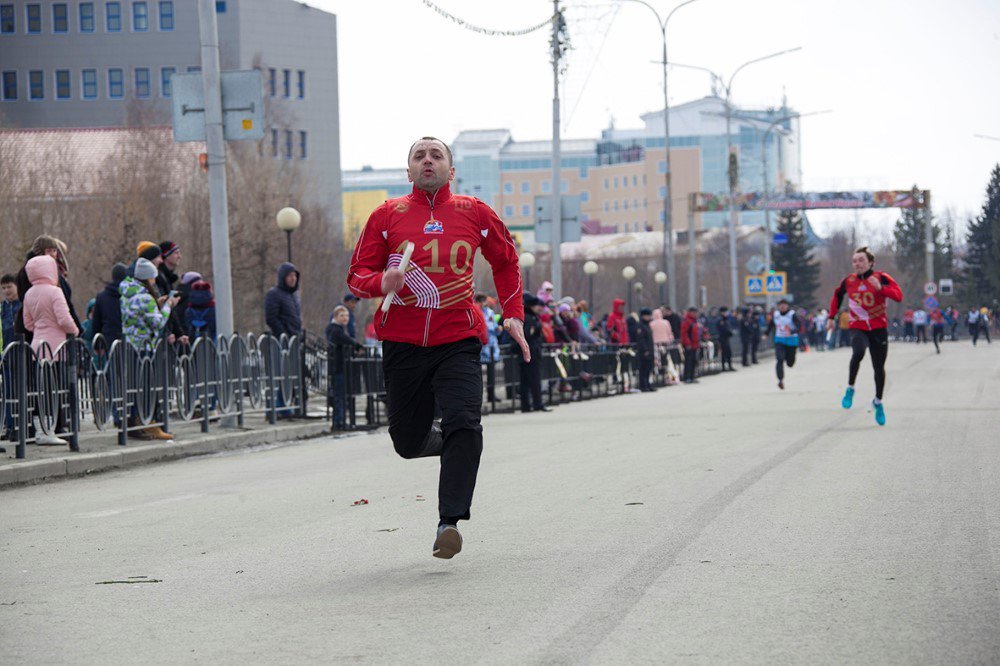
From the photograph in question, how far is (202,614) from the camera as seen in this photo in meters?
5.64

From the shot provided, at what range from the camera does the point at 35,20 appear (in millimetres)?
76312

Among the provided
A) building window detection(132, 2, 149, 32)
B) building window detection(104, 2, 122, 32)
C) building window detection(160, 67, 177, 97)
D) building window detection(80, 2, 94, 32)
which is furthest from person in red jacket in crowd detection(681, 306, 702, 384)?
building window detection(80, 2, 94, 32)

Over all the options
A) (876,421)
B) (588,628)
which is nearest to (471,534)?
(588,628)

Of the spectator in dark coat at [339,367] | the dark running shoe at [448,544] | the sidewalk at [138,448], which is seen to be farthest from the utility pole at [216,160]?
the dark running shoe at [448,544]

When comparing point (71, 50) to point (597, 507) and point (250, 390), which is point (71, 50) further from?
point (597, 507)

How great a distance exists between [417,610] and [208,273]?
38401 millimetres

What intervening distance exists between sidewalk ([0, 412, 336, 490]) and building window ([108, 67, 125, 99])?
6140 centimetres

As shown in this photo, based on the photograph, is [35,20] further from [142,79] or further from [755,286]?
[755,286]

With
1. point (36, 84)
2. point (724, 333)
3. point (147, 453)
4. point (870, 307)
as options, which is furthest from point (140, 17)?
point (147, 453)

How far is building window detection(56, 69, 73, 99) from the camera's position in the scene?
7625 centimetres

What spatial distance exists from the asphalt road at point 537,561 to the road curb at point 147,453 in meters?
0.31

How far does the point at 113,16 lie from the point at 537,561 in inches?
2929

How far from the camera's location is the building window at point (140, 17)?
75.5 meters

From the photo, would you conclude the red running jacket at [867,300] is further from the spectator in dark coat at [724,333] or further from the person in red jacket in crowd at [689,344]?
the spectator in dark coat at [724,333]
